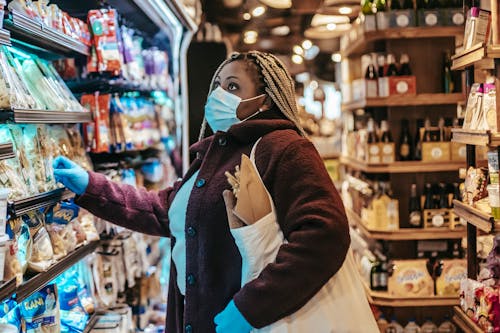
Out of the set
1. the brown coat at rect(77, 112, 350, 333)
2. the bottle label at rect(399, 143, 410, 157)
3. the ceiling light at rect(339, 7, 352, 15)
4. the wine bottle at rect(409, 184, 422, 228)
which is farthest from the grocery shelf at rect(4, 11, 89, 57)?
the ceiling light at rect(339, 7, 352, 15)

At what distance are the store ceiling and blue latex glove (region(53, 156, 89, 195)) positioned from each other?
3763 millimetres

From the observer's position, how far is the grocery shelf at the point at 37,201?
1.97 meters

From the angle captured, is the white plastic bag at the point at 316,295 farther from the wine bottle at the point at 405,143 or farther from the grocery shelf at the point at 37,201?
the wine bottle at the point at 405,143

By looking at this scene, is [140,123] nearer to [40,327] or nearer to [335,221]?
[40,327]

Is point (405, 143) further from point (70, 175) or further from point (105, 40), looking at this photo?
point (70, 175)

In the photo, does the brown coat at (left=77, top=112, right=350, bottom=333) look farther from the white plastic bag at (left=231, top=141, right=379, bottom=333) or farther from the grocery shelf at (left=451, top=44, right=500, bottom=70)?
the grocery shelf at (left=451, top=44, right=500, bottom=70)

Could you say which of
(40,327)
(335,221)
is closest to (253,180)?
(335,221)

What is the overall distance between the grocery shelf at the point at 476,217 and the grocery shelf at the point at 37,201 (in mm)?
1691

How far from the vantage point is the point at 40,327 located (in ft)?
7.45

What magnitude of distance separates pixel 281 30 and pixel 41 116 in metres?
7.82

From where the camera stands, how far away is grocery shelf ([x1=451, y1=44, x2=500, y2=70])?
2584 mm

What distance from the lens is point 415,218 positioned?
15.1 ft

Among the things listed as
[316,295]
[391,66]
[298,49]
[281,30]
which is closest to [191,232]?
[316,295]

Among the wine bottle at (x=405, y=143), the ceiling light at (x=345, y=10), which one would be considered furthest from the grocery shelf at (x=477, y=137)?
the ceiling light at (x=345, y=10)
